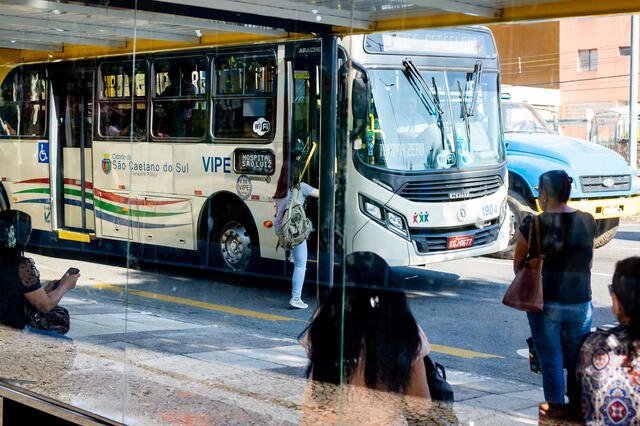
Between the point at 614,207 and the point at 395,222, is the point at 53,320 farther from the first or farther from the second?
the point at 614,207

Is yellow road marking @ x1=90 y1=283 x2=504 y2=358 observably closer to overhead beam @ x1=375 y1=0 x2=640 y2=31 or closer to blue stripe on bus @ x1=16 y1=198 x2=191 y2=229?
blue stripe on bus @ x1=16 y1=198 x2=191 y2=229

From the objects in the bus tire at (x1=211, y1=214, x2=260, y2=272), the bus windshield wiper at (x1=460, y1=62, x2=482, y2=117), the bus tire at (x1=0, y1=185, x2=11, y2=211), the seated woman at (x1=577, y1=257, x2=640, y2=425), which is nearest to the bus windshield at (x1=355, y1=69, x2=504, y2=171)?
the bus windshield wiper at (x1=460, y1=62, x2=482, y2=117)

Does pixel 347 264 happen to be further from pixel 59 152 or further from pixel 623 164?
pixel 59 152

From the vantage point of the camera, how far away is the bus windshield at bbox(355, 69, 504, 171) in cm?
343

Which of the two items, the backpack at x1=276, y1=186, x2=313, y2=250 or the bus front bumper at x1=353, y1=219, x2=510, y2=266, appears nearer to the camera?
the bus front bumper at x1=353, y1=219, x2=510, y2=266

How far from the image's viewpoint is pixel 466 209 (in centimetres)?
349

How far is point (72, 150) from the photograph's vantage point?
577cm

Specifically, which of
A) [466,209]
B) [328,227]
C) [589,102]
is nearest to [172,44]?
[328,227]

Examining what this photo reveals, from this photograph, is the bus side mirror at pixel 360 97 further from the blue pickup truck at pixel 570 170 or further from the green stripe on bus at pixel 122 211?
the green stripe on bus at pixel 122 211

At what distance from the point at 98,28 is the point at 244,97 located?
1.38 meters

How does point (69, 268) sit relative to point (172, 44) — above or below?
below

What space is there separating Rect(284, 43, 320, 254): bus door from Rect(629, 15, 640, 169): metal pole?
56.0 inches

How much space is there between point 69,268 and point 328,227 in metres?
2.54

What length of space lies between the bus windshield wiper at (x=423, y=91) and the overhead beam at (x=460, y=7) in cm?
23
